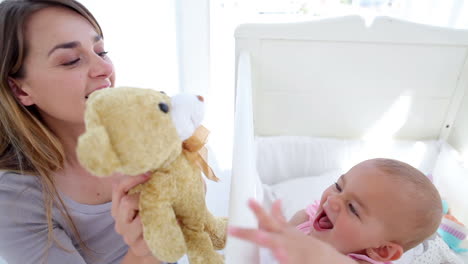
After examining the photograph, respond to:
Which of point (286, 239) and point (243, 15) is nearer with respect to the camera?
point (286, 239)

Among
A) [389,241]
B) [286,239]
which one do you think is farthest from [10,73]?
[389,241]

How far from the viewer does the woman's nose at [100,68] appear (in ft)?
2.28

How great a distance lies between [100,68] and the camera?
70 centimetres

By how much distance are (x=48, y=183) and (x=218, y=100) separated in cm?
123

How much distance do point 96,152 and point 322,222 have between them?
0.64 m

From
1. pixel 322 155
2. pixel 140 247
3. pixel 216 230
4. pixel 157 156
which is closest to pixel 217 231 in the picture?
pixel 216 230

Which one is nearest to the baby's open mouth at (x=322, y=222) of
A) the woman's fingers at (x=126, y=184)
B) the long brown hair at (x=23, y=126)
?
the woman's fingers at (x=126, y=184)

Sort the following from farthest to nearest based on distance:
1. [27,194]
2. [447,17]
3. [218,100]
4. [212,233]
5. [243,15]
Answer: [218,100] → [243,15] → [447,17] → [27,194] → [212,233]

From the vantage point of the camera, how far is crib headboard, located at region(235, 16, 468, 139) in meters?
1.20

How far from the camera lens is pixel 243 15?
Result: 66.6 inches

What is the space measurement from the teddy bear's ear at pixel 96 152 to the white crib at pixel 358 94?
722 mm

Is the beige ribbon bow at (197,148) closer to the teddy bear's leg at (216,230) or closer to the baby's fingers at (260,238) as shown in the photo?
the teddy bear's leg at (216,230)

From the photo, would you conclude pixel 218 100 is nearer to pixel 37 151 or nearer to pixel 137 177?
pixel 37 151

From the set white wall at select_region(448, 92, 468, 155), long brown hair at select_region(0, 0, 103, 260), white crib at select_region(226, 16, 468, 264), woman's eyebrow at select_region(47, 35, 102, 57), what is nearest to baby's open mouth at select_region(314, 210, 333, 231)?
white crib at select_region(226, 16, 468, 264)
